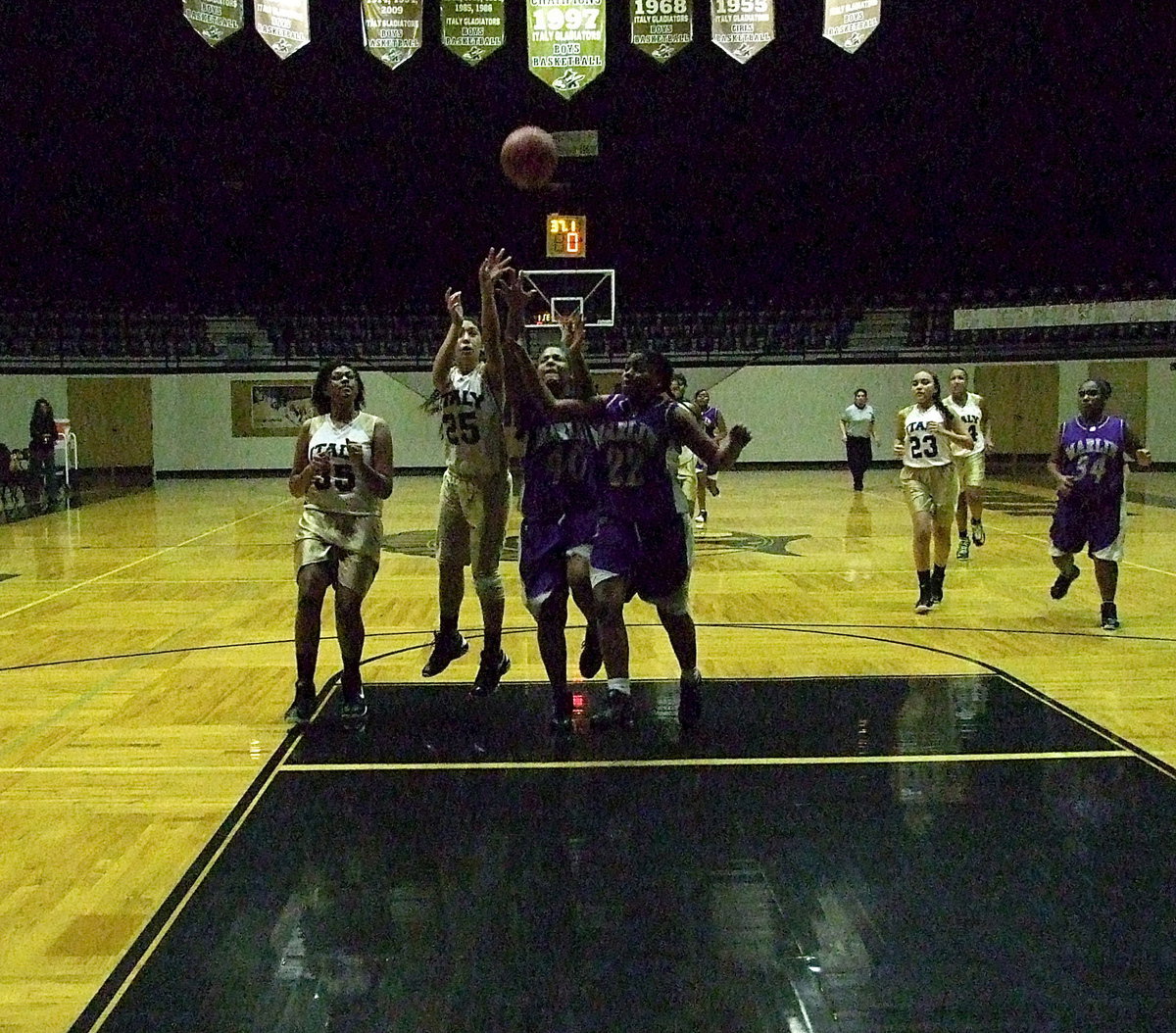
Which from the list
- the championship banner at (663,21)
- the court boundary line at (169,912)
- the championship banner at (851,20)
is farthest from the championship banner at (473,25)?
the court boundary line at (169,912)

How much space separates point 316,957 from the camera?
3221 mm

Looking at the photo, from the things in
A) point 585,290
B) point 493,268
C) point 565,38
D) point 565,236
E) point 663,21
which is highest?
point 663,21

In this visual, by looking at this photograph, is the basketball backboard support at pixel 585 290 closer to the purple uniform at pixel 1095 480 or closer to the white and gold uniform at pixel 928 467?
the white and gold uniform at pixel 928 467

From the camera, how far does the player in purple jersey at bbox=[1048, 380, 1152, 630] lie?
805 centimetres


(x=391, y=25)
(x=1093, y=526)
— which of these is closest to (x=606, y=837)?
(x=1093, y=526)

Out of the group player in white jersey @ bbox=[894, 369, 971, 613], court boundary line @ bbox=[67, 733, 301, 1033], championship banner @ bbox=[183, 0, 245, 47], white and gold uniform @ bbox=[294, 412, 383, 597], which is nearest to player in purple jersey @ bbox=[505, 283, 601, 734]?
white and gold uniform @ bbox=[294, 412, 383, 597]

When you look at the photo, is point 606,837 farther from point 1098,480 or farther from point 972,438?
point 972,438

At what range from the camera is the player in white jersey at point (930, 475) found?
877 cm

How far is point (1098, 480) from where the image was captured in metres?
8.12

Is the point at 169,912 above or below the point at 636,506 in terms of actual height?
below

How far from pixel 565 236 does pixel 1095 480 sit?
15.5 m

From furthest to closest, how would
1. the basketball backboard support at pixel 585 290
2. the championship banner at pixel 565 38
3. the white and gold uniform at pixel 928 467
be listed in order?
the basketball backboard support at pixel 585 290
the championship banner at pixel 565 38
the white and gold uniform at pixel 928 467

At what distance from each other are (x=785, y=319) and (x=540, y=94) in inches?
312

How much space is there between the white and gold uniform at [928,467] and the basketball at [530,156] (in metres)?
3.39
